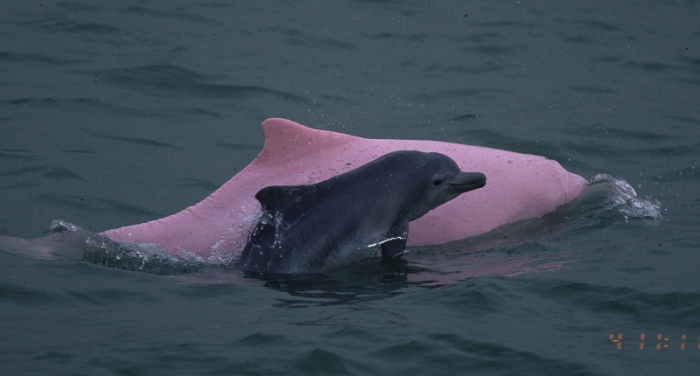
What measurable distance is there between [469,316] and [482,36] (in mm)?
10907

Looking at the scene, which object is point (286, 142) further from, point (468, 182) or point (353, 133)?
point (353, 133)

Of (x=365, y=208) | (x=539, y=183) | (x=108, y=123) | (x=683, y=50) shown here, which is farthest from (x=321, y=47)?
(x=365, y=208)

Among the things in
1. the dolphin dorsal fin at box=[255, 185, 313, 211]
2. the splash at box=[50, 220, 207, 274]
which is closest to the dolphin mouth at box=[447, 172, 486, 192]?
the dolphin dorsal fin at box=[255, 185, 313, 211]

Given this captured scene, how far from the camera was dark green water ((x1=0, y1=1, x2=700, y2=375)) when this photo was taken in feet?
19.1

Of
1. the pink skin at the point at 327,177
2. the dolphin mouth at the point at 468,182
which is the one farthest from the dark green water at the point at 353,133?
the dolphin mouth at the point at 468,182

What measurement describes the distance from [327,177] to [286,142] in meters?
0.54

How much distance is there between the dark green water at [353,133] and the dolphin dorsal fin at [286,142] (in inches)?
53.1

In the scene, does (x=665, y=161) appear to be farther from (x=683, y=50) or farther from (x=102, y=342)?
(x=102, y=342)

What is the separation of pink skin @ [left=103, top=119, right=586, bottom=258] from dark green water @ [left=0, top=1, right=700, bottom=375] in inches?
12.2

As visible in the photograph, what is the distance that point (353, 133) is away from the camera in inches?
472

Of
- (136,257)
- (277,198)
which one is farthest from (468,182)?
(136,257)

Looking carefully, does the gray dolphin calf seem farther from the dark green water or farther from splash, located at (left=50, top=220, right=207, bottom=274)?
splash, located at (left=50, top=220, right=207, bottom=274)

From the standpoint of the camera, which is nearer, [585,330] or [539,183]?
[585,330]

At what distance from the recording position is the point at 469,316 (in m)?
6.39
